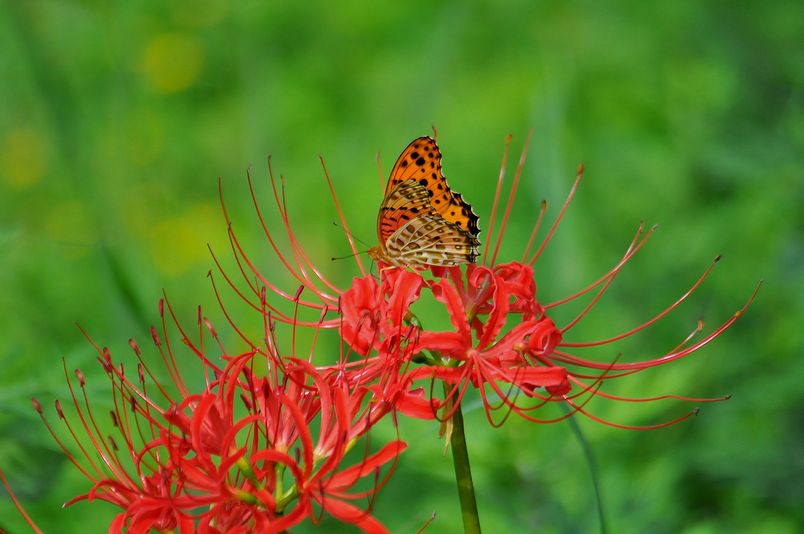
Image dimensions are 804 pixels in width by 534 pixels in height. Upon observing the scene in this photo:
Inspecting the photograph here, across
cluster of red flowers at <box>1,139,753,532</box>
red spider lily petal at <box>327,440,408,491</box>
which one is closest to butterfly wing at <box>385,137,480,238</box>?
cluster of red flowers at <box>1,139,753,532</box>

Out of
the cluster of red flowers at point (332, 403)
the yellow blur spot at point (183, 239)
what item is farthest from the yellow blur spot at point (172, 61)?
the cluster of red flowers at point (332, 403)

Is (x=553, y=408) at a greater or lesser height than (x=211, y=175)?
lesser

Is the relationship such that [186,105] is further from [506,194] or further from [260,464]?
[260,464]

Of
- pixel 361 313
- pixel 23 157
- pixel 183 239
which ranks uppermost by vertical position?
pixel 23 157

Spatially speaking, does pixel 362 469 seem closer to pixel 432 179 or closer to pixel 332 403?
pixel 332 403

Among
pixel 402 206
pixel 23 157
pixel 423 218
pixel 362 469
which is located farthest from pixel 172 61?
pixel 362 469

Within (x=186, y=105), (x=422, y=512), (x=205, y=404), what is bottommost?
(x=422, y=512)

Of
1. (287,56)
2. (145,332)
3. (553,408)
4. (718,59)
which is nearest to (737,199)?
(718,59)
